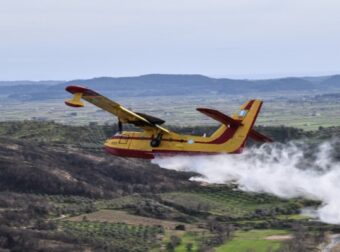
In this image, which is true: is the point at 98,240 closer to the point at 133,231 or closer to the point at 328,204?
the point at 133,231

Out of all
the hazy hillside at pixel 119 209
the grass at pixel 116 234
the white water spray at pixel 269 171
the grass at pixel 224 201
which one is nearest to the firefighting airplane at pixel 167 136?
the white water spray at pixel 269 171

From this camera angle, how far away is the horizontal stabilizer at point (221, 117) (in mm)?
57741

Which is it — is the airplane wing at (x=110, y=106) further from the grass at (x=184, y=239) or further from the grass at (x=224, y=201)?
the grass at (x=224, y=201)

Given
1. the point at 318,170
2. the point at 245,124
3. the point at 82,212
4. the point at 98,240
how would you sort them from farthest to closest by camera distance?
the point at 82,212
the point at 98,240
the point at 318,170
the point at 245,124

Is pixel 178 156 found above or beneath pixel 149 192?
above

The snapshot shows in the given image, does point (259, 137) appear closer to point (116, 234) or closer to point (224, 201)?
point (116, 234)

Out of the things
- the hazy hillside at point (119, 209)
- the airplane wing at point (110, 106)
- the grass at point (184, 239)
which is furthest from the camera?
the hazy hillside at point (119, 209)

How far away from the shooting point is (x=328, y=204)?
119000mm

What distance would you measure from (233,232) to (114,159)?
3119 inches

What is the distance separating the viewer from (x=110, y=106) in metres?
64.9

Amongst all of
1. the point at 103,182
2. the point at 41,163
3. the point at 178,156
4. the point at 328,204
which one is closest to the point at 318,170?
the point at 328,204

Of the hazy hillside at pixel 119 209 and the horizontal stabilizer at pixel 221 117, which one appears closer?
the horizontal stabilizer at pixel 221 117

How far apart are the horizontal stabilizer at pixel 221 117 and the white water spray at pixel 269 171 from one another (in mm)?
4575

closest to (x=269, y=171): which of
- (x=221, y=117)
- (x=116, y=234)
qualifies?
(x=221, y=117)
